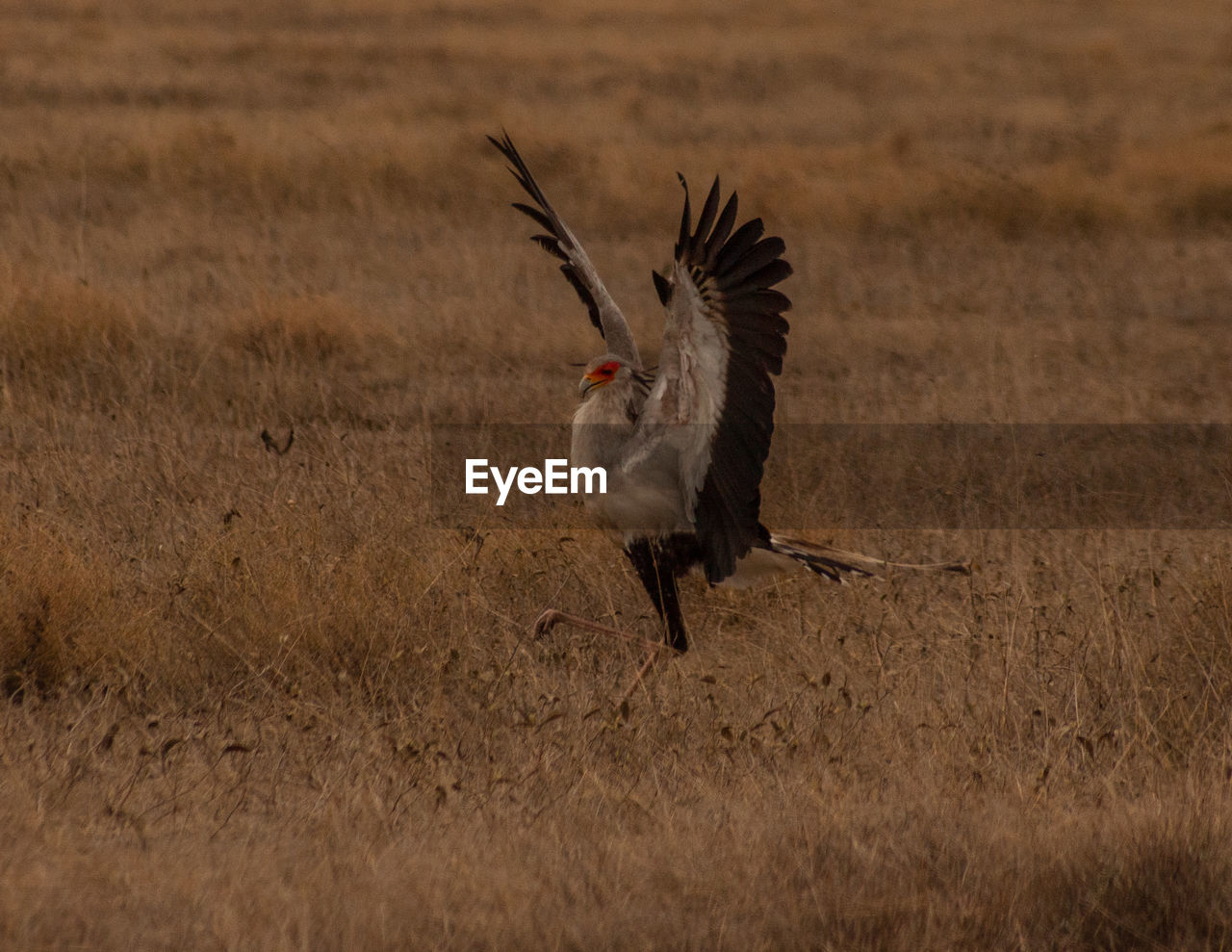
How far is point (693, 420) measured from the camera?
420cm

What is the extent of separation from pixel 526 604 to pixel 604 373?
971mm

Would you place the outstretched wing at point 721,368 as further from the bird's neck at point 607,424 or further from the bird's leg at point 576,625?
the bird's leg at point 576,625

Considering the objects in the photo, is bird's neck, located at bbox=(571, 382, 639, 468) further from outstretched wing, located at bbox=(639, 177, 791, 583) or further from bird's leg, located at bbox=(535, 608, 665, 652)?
bird's leg, located at bbox=(535, 608, 665, 652)

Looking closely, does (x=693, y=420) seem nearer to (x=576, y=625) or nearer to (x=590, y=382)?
(x=590, y=382)

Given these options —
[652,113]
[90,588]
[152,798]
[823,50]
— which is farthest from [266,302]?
[823,50]

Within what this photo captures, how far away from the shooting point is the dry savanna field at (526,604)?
3.23 metres

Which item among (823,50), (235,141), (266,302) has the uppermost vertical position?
(823,50)

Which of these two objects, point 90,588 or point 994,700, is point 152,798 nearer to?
point 90,588

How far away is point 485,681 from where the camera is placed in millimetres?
4398

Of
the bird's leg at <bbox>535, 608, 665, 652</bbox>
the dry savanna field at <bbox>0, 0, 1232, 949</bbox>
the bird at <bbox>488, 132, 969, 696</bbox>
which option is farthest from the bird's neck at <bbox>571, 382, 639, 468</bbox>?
the dry savanna field at <bbox>0, 0, 1232, 949</bbox>

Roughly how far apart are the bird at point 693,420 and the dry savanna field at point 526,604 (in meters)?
0.29

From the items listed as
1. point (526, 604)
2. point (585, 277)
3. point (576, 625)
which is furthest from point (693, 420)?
point (526, 604)

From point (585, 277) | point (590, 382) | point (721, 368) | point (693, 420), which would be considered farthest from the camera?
point (585, 277)

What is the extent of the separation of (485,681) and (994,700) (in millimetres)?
1288
